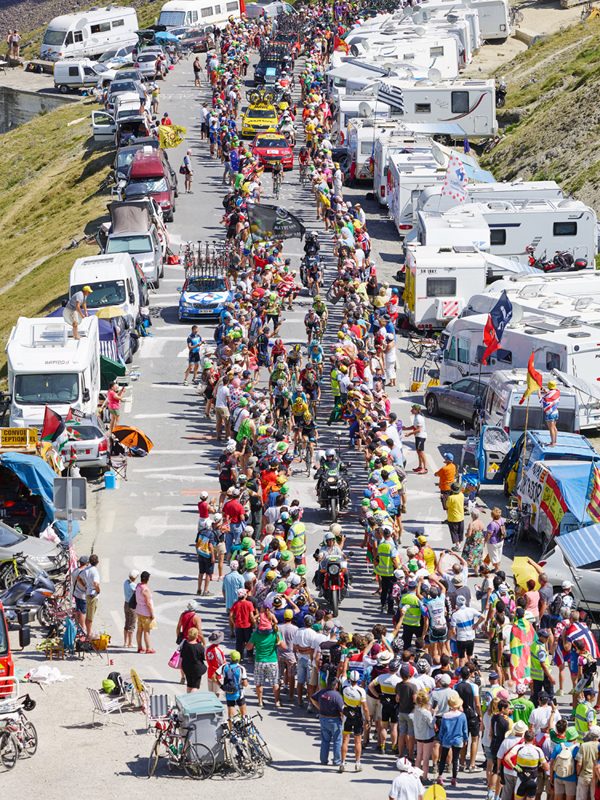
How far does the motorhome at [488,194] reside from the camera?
5081 centimetres

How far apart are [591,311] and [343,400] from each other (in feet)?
24.7

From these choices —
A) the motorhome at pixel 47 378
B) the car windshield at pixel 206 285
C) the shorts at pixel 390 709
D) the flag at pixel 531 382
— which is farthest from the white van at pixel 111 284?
the shorts at pixel 390 709

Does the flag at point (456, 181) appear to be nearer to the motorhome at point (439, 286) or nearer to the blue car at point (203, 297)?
the motorhome at point (439, 286)

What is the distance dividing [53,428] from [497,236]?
801 inches

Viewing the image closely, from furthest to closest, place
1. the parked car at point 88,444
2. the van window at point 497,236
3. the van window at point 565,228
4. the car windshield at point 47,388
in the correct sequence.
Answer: the van window at point 565,228 < the van window at point 497,236 < the car windshield at point 47,388 < the parked car at point 88,444

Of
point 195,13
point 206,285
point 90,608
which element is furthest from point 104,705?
point 195,13

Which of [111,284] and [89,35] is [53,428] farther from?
[89,35]

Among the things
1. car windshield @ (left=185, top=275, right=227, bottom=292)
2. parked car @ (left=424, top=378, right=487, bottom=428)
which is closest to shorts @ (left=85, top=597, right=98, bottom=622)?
parked car @ (left=424, top=378, right=487, bottom=428)

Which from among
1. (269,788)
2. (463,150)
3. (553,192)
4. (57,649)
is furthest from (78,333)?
(463,150)

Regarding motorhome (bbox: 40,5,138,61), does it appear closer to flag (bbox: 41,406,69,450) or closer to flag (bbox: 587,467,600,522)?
flag (bbox: 41,406,69,450)

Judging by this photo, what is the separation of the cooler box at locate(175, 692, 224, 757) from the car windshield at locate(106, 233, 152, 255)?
85.1 ft

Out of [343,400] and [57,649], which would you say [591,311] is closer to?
[343,400]

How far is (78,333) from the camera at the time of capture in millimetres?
36031

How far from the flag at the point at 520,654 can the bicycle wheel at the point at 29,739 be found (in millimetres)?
6258
